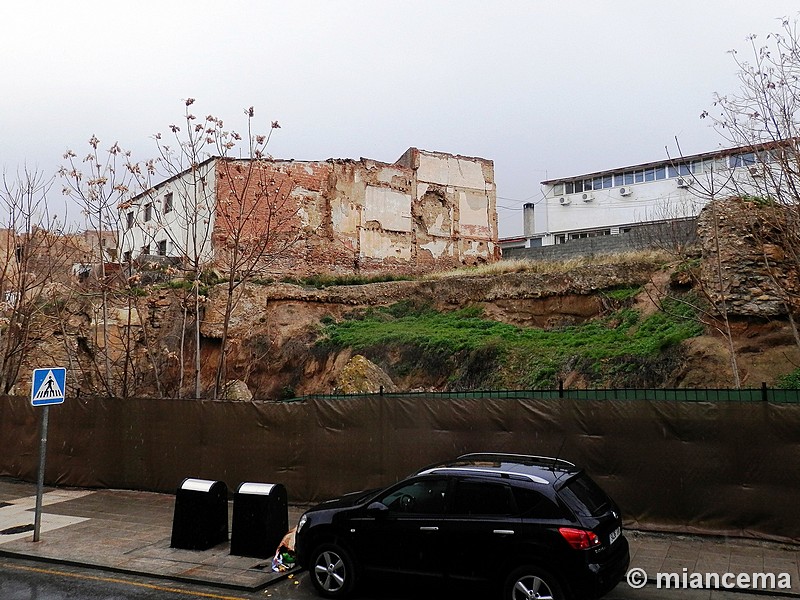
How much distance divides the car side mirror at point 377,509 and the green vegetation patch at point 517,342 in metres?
10.4

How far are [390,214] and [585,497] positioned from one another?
28569 millimetres

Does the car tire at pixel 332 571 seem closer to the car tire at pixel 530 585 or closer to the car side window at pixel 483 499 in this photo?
the car side window at pixel 483 499

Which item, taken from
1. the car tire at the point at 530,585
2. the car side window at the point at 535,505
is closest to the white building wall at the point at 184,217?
the car side window at the point at 535,505

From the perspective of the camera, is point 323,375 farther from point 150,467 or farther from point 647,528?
point 647,528

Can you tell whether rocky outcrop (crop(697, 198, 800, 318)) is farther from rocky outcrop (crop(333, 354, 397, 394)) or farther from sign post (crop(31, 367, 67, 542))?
sign post (crop(31, 367, 67, 542))

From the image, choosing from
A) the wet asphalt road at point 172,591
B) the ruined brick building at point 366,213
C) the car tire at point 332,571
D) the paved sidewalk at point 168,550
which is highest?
the ruined brick building at point 366,213

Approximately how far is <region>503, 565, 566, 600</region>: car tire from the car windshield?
680 mm

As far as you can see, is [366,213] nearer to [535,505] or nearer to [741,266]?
[741,266]

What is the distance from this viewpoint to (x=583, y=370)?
54.5 ft

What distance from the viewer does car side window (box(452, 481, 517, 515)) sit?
6254 mm

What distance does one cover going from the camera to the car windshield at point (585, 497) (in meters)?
6.09

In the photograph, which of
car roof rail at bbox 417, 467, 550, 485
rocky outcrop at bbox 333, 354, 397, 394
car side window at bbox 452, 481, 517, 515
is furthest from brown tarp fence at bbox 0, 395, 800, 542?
rocky outcrop at bbox 333, 354, 397, 394

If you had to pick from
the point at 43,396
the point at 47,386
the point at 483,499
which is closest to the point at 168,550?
the point at 43,396

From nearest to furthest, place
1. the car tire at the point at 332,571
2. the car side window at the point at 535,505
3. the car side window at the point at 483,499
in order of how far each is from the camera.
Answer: the car side window at the point at 535,505, the car side window at the point at 483,499, the car tire at the point at 332,571
